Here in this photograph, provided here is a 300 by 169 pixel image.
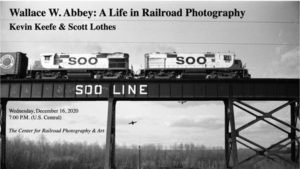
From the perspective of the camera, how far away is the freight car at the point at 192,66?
2975cm

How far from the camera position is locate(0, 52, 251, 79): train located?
2978 centimetres

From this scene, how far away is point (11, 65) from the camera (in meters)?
26.8

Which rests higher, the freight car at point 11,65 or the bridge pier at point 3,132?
A: the freight car at point 11,65

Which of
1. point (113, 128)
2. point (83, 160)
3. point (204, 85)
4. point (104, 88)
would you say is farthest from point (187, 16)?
point (83, 160)

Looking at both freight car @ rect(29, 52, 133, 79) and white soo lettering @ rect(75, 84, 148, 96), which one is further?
freight car @ rect(29, 52, 133, 79)

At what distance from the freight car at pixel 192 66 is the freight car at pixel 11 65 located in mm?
10408

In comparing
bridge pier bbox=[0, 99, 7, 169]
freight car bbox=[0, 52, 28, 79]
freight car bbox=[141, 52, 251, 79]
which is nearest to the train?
freight car bbox=[141, 52, 251, 79]

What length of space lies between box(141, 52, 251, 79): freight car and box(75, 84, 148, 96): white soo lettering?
5.65m

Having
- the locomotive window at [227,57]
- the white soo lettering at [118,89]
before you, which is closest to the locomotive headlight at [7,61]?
the white soo lettering at [118,89]

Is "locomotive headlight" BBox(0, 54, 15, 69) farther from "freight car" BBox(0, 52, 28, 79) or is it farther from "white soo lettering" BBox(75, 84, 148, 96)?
"white soo lettering" BBox(75, 84, 148, 96)

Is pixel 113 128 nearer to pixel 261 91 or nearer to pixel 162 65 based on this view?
pixel 162 65

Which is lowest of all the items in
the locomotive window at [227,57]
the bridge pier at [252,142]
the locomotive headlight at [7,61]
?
the bridge pier at [252,142]

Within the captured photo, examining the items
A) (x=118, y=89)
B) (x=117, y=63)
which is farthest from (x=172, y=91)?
(x=117, y=63)

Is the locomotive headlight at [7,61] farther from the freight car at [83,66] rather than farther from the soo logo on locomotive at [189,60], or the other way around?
the soo logo on locomotive at [189,60]
